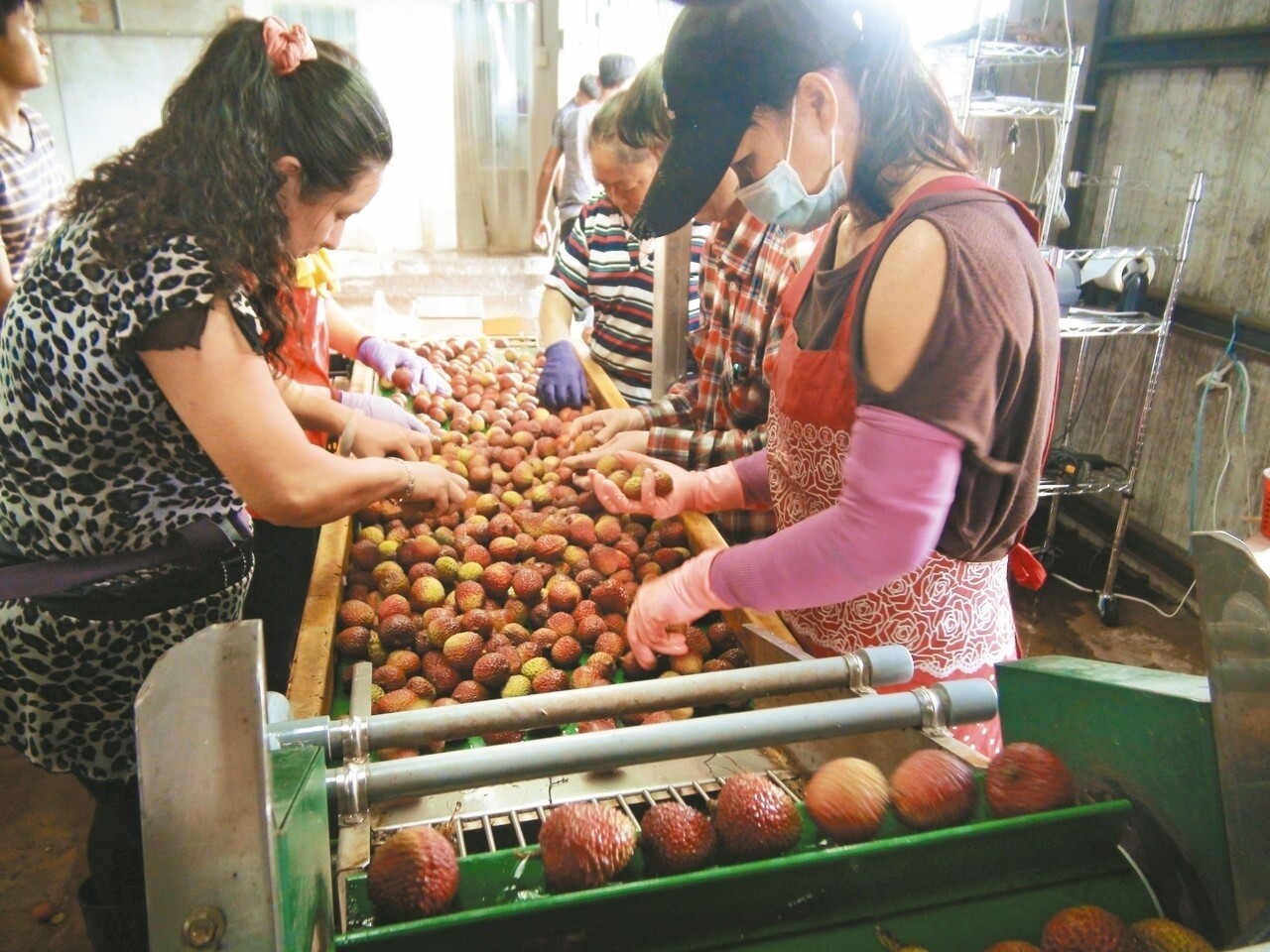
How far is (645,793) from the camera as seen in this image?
126cm

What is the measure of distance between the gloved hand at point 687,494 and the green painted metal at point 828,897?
116 cm

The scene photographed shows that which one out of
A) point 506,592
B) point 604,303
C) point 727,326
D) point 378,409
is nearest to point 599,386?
point 604,303

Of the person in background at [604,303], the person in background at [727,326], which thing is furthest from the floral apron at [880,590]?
the person in background at [604,303]

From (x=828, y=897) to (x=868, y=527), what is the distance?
1.83ft

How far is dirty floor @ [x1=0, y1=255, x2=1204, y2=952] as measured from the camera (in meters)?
2.65

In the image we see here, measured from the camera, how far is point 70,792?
10.4ft

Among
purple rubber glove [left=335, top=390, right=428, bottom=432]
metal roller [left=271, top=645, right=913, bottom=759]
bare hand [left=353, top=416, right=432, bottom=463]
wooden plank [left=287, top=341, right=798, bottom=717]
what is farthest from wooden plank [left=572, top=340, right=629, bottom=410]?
metal roller [left=271, top=645, right=913, bottom=759]

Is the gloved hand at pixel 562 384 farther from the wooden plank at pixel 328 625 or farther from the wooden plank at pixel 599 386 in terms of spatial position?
the wooden plank at pixel 328 625

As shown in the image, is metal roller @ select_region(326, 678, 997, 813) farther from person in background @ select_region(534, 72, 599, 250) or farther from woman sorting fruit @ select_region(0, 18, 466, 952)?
person in background @ select_region(534, 72, 599, 250)

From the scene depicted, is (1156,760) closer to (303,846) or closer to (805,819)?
(805,819)

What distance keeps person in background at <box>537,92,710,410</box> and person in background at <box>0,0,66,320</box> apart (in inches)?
65.1

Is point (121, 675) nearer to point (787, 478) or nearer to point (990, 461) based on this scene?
point (787, 478)

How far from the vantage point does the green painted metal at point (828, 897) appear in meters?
0.77

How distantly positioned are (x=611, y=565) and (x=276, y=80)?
1.18 m
